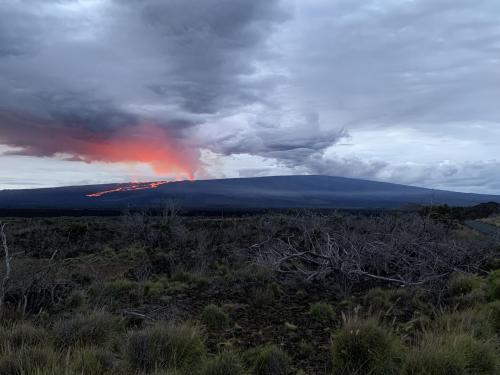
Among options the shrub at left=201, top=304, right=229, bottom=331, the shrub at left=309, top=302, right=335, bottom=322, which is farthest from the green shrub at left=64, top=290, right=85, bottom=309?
the shrub at left=309, top=302, right=335, bottom=322

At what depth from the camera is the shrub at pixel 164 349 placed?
15.9 ft

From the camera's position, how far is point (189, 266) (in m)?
16.3

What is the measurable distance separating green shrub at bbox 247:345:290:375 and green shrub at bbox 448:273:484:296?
501 cm

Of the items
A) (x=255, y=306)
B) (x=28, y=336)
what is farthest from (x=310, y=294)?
(x=28, y=336)

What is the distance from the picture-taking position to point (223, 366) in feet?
15.1

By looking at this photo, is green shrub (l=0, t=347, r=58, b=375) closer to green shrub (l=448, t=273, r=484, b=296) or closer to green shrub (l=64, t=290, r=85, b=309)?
green shrub (l=64, t=290, r=85, b=309)

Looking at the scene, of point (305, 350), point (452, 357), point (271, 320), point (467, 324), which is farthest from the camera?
point (271, 320)

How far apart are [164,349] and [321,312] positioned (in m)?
3.21

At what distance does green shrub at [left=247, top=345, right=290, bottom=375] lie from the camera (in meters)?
4.96

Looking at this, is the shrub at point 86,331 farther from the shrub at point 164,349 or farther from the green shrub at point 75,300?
the green shrub at point 75,300

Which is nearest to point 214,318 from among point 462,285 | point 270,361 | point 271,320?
point 271,320

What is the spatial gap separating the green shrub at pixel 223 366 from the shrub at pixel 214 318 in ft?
6.75

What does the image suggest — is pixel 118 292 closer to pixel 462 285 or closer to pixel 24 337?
pixel 24 337

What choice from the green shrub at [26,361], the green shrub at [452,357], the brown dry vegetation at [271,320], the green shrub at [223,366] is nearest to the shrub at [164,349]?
the brown dry vegetation at [271,320]
